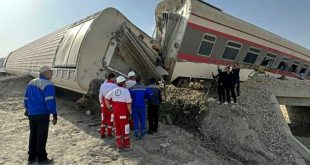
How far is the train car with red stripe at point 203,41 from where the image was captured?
11.1 m

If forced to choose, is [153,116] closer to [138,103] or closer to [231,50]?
[138,103]

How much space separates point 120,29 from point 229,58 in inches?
242

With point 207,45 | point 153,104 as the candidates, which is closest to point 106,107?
point 153,104

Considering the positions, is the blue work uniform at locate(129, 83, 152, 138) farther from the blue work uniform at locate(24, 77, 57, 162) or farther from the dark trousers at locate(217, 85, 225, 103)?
the dark trousers at locate(217, 85, 225, 103)

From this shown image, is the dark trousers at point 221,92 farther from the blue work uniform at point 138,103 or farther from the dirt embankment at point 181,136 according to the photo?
the blue work uniform at point 138,103

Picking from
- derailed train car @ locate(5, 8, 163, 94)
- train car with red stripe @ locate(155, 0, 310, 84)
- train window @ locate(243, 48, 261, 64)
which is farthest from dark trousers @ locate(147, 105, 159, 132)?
train window @ locate(243, 48, 261, 64)

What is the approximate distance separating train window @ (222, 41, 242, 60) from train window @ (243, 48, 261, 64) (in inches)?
38.4

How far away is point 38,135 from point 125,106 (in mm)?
1832

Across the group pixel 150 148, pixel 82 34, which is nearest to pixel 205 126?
pixel 150 148

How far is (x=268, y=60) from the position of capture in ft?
53.2

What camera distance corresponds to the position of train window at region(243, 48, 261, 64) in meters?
14.5

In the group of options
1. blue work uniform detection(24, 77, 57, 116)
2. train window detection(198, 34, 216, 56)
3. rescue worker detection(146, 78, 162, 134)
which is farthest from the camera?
train window detection(198, 34, 216, 56)

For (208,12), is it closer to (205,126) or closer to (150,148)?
(205,126)

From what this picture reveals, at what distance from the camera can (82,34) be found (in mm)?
8727
